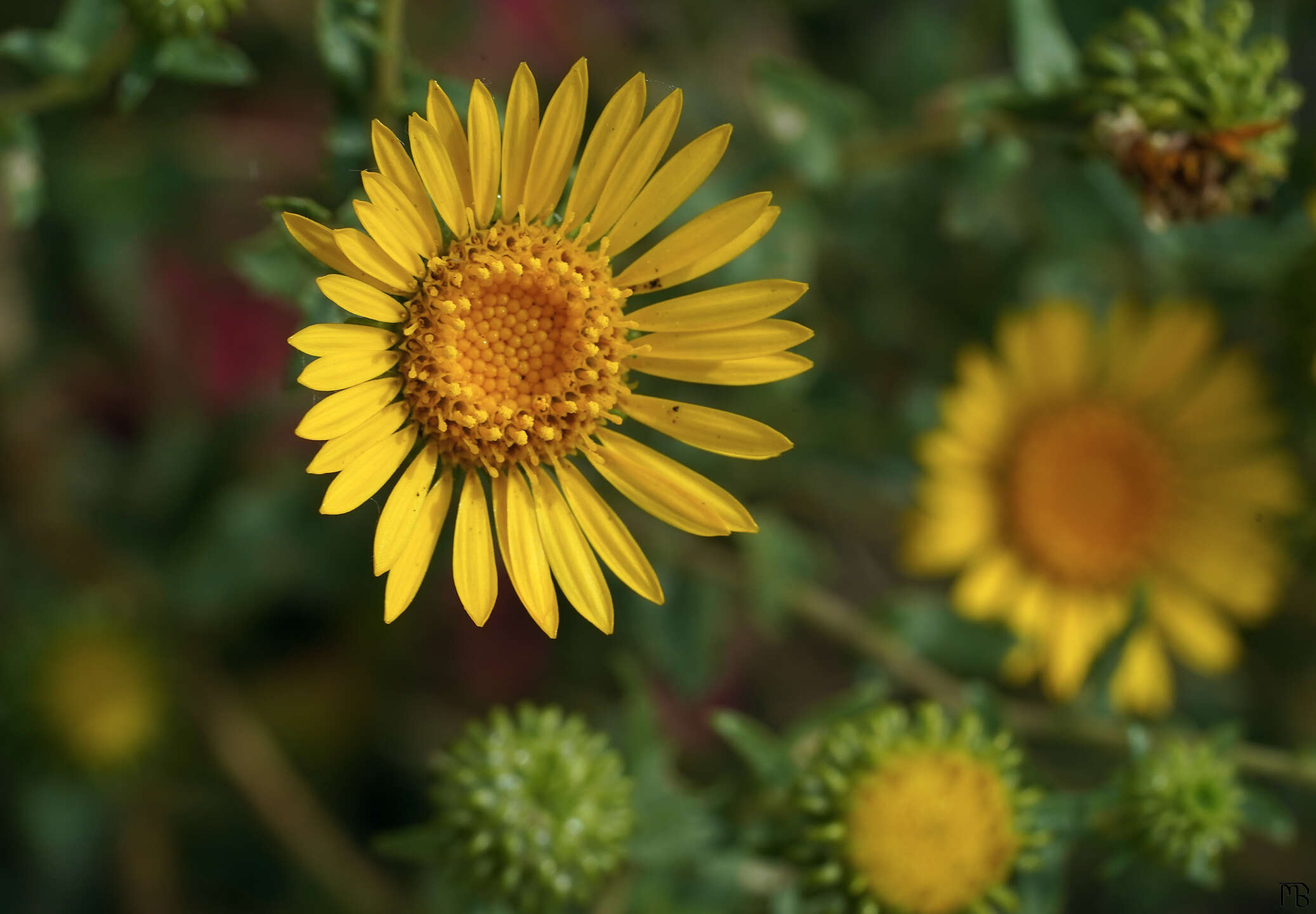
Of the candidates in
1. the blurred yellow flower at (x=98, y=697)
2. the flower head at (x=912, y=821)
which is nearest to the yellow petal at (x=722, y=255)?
the flower head at (x=912, y=821)

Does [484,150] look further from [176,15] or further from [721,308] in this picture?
[176,15]

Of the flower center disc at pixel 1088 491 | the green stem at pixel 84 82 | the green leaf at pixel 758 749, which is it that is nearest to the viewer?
the green stem at pixel 84 82

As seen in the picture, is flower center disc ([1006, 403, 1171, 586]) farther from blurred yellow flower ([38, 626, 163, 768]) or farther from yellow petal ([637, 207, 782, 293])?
blurred yellow flower ([38, 626, 163, 768])

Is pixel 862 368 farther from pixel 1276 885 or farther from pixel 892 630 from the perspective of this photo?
pixel 1276 885

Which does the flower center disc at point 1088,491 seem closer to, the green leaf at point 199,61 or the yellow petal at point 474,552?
the yellow petal at point 474,552

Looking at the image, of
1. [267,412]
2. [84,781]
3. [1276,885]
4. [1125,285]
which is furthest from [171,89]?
[1276,885]

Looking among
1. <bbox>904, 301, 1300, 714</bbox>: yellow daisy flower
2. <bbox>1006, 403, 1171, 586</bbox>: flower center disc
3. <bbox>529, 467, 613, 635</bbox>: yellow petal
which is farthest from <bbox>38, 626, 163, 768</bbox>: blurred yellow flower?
<bbox>1006, 403, 1171, 586</bbox>: flower center disc

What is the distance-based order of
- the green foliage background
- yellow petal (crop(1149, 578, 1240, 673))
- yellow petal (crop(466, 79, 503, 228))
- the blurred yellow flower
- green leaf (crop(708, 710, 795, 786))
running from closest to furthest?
yellow petal (crop(466, 79, 503, 228)), green leaf (crop(708, 710, 795, 786)), the green foliage background, the blurred yellow flower, yellow petal (crop(1149, 578, 1240, 673))
